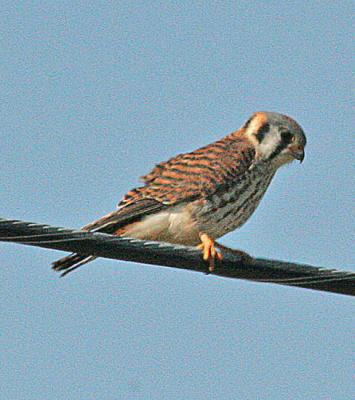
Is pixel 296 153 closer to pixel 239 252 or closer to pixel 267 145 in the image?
pixel 267 145

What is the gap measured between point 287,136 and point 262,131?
21 centimetres

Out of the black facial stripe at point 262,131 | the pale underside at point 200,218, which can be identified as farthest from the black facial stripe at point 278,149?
the pale underside at point 200,218

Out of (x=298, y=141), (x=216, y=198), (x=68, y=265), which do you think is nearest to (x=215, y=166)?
(x=216, y=198)

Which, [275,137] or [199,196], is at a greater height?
[275,137]

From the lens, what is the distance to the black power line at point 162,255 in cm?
518

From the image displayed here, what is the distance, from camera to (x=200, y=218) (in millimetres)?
7516

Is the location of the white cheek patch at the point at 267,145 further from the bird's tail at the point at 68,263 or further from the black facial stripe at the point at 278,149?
the bird's tail at the point at 68,263

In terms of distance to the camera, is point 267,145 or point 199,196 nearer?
point 199,196

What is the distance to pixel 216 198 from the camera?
7.62 m

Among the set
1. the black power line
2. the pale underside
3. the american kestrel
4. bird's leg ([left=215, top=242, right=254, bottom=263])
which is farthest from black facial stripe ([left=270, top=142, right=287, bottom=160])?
the black power line

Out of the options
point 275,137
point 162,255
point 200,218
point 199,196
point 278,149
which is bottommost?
point 162,255

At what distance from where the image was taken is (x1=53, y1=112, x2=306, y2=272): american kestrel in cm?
747

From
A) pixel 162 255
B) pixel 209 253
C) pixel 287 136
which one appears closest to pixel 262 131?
pixel 287 136

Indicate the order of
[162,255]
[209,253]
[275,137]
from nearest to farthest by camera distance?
1. [162,255]
2. [209,253]
3. [275,137]
